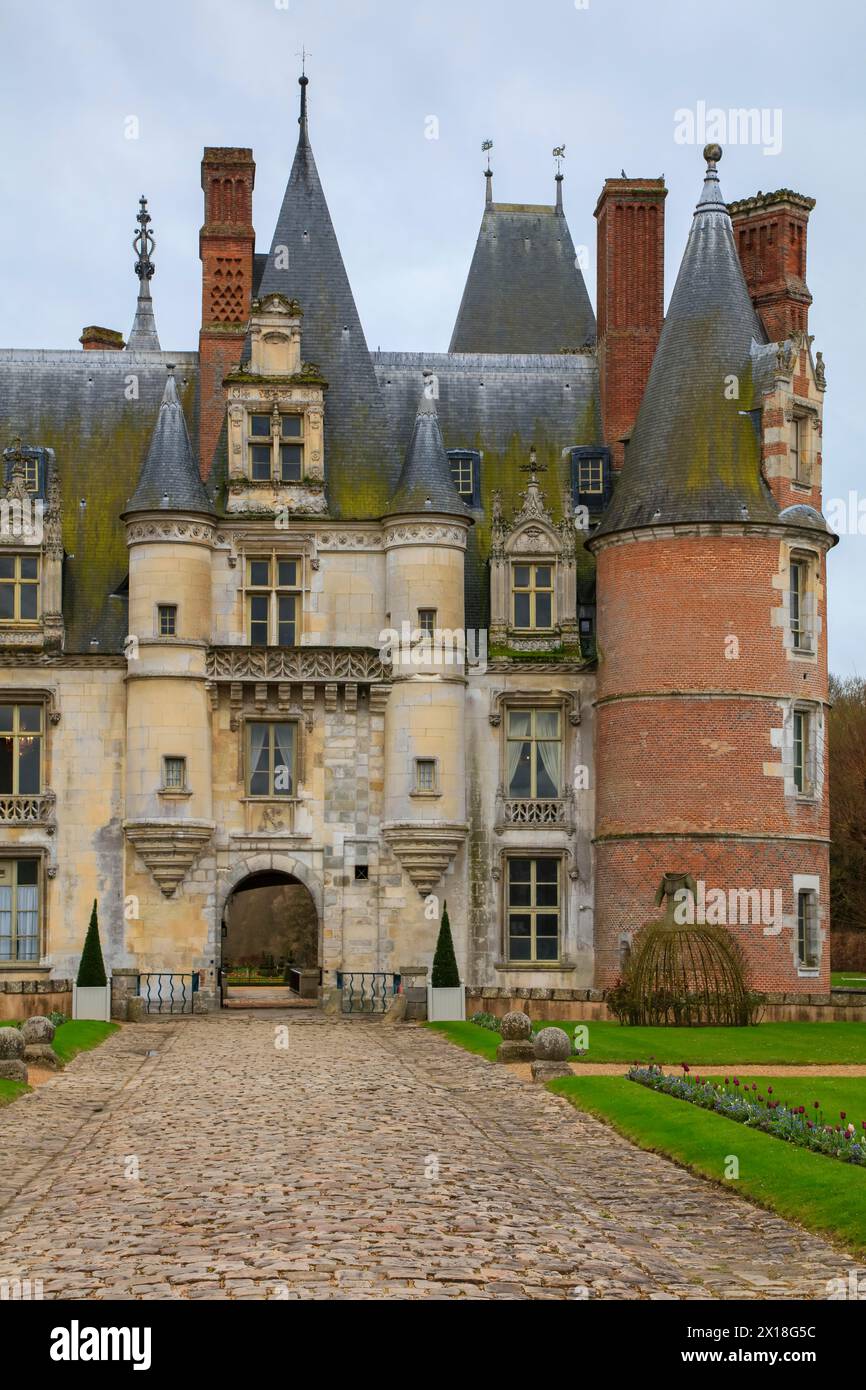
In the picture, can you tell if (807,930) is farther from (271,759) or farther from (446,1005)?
(271,759)

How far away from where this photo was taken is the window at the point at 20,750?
1647 inches

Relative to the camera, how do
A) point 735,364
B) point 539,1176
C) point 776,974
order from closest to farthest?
point 539,1176 → point 776,974 → point 735,364

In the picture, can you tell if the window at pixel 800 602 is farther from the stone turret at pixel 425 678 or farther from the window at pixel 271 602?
the window at pixel 271 602

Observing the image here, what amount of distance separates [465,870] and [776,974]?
6777 millimetres

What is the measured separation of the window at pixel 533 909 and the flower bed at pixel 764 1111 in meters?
17.1

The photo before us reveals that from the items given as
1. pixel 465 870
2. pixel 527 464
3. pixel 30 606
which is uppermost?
pixel 527 464

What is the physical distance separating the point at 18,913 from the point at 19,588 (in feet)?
22.0

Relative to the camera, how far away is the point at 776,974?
1545 inches

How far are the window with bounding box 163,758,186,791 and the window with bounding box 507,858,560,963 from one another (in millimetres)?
6981

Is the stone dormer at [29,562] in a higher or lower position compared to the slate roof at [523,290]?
lower

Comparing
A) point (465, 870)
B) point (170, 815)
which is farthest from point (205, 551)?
point (465, 870)

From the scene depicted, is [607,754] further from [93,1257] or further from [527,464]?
[93,1257]

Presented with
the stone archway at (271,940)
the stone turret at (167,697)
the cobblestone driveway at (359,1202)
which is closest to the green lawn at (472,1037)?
the cobblestone driveway at (359,1202)

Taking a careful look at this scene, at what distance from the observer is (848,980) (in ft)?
202
